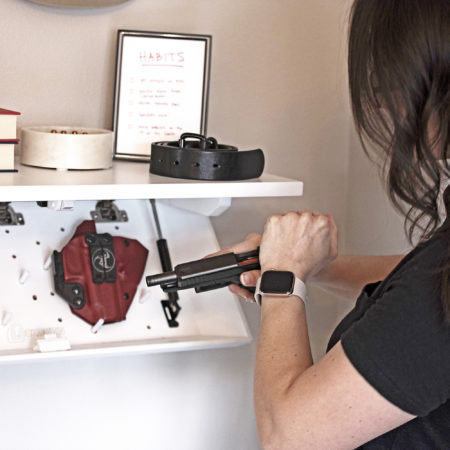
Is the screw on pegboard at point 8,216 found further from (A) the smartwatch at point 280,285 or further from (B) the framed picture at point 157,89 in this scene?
(A) the smartwatch at point 280,285

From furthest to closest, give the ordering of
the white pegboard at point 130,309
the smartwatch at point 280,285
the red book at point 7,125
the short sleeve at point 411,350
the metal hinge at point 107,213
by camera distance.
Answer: the metal hinge at point 107,213
the white pegboard at point 130,309
the red book at point 7,125
the smartwatch at point 280,285
the short sleeve at point 411,350

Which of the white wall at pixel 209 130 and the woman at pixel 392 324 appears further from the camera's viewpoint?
the white wall at pixel 209 130

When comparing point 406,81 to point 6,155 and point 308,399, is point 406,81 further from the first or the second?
point 6,155

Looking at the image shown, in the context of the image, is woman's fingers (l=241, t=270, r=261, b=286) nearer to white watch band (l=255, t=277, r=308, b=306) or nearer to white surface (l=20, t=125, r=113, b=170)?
white watch band (l=255, t=277, r=308, b=306)

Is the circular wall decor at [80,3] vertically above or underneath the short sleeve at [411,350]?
above

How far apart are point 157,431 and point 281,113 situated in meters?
0.66

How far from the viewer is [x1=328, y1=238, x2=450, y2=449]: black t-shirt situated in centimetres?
68

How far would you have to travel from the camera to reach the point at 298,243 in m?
0.95

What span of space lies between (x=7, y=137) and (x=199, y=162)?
0.90ft

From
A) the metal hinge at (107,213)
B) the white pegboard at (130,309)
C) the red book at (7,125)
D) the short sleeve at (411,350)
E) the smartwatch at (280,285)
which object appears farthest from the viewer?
the metal hinge at (107,213)

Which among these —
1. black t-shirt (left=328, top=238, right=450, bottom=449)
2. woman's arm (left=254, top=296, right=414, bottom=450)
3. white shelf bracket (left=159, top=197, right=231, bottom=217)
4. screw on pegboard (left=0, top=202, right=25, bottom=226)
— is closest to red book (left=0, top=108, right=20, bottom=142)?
screw on pegboard (left=0, top=202, right=25, bottom=226)

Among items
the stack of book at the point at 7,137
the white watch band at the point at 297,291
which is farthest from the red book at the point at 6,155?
the white watch band at the point at 297,291

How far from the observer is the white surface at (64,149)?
1051 mm

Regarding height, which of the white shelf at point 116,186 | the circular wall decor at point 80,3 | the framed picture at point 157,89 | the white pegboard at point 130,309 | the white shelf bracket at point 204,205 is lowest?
the white pegboard at point 130,309
